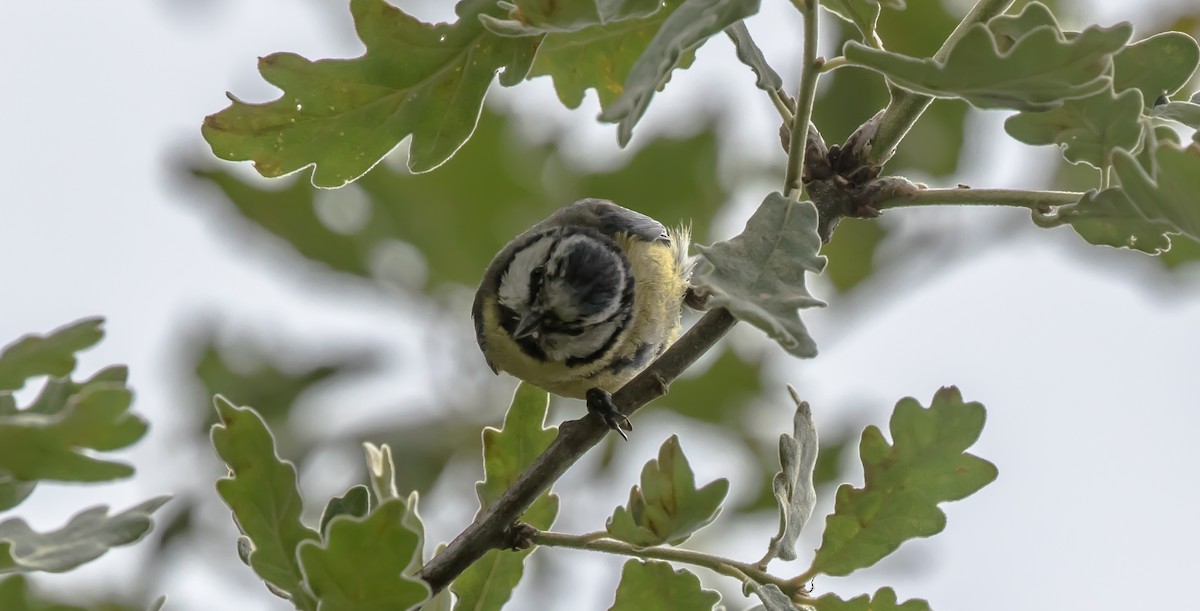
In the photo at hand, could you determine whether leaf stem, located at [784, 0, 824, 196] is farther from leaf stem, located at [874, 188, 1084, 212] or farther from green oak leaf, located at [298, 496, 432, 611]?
green oak leaf, located at [298, 496, 432, 611]

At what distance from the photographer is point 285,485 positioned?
1.73 m

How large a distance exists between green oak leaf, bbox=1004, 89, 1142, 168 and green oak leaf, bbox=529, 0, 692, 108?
62 centimetres

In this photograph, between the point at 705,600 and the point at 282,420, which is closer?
the point at 705,600

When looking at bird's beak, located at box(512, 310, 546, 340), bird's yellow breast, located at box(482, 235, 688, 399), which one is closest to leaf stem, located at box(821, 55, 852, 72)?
bird's yellow breast, located at box(482, 235, 688, 399)

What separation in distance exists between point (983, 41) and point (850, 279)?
2914mm

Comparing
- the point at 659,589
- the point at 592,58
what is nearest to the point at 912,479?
the point at 659,589

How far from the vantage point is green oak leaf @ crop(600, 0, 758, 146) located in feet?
4.63

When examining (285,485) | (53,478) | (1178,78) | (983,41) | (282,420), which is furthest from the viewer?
(282,420)

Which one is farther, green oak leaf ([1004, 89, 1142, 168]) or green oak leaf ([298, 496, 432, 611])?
green oak leaf ([1004, 89, 1142, 168])

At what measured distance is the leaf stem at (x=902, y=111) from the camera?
1.89 metres

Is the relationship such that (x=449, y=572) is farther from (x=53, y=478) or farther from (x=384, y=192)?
(x=384, y=192)

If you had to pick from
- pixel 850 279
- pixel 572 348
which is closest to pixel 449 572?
pixel 572 348

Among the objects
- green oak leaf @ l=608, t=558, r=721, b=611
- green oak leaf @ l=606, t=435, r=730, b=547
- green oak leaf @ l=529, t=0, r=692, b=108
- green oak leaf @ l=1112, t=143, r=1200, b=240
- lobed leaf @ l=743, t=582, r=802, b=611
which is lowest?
lobed leaf @ l=743, t=582, r=802, b=611

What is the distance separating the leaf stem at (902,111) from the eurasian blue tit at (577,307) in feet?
4.73
